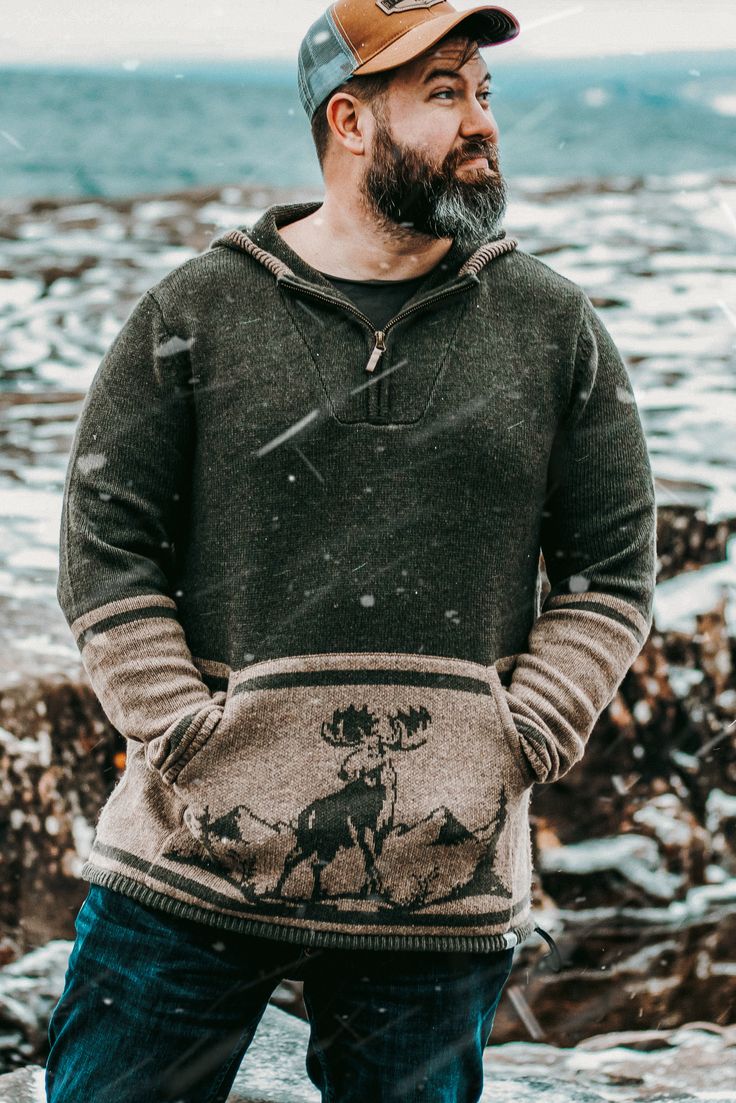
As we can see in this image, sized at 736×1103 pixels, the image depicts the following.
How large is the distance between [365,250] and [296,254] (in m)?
0.12

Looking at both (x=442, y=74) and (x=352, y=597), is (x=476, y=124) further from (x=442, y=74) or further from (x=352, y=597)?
(x=352, y=597)

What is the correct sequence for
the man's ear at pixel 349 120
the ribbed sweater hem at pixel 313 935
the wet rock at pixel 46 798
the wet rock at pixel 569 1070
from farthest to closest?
the wet rock at pixel 46 798
the wet rock at pixel 569 1070
the man's ear at pixel 349 120
the ribbed sweater hem at pixel 313 935

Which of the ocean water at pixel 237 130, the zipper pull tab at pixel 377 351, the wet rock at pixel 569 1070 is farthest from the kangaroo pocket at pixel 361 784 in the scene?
the ocean water at pixel 237 130

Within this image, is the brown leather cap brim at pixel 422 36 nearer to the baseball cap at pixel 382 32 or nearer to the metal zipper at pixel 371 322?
the baseball cap at pixel 382 32

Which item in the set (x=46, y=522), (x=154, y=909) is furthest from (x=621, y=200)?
(x=154, y=909)

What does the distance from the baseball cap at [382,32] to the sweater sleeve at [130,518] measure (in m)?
0.52

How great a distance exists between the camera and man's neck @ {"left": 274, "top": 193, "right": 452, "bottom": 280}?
1940 mm

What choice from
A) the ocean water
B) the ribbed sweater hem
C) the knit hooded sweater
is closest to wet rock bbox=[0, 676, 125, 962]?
the knit hooded sweater

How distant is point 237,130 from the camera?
55.0 metres

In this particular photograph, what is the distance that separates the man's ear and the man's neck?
100 millimetres

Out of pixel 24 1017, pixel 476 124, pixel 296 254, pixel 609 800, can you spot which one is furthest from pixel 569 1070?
pixel 476 124

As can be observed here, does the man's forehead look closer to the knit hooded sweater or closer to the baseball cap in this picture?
the baseball cap

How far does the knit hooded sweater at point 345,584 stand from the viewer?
68.3 inches

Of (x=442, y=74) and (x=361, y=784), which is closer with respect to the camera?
(x=361, y=784)
